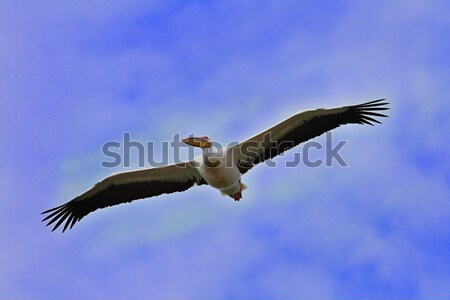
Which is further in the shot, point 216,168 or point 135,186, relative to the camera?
point 135,186

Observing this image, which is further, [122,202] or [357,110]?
[122,202]

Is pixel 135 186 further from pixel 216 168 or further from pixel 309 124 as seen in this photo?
pixel 309 124

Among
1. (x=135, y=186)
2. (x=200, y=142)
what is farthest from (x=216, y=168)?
(x=135, y=186)

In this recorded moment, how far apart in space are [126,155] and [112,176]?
0.58 meters

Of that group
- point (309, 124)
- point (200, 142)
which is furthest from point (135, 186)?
point (309, 124)

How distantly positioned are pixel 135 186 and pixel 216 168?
7.75 ft

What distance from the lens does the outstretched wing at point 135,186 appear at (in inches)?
813

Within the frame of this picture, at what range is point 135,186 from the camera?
68.8ft

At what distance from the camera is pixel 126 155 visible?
20.7 metres

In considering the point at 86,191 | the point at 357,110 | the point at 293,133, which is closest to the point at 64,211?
the point at 86,191

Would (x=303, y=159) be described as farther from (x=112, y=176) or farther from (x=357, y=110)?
(x=112, y=176)

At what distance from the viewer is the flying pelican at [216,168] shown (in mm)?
19625

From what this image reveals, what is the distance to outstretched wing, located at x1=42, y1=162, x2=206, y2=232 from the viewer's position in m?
20.6

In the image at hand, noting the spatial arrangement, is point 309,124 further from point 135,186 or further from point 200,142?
point 135,186
